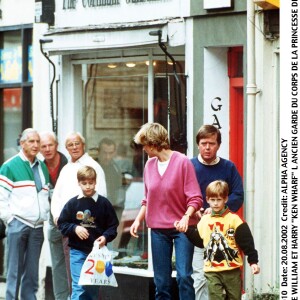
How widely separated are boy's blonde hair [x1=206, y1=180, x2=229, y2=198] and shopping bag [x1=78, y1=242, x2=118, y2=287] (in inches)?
65.6

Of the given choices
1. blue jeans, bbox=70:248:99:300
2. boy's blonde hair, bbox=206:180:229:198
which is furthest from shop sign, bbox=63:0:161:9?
boy's blonde hair, bbox=206:180:229:198

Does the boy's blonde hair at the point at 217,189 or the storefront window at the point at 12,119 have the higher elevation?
the storefront window at the point at 12,119

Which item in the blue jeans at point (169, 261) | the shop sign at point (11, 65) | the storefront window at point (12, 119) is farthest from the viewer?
the storefront window at point (12, 119)

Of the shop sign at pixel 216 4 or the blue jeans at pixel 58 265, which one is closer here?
the shop sign at pixel 216 4

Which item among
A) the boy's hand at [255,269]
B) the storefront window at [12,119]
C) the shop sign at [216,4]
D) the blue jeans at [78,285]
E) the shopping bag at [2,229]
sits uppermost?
the shop sign at [216,4]

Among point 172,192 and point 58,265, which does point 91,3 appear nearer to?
point 58,265


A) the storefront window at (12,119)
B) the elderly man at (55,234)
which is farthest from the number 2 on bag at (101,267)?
the storefront window at (12,119)

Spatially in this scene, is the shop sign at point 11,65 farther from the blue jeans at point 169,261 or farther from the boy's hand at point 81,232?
the blue jeans at point 169,261

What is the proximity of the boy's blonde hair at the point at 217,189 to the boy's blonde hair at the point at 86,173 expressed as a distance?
5.27 feet

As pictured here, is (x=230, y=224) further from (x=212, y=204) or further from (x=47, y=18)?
(x=47, y=18)

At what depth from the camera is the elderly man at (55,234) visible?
1316cm

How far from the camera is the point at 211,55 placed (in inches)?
505

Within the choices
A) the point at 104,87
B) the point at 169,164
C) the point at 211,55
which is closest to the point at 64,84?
the point at 104,87

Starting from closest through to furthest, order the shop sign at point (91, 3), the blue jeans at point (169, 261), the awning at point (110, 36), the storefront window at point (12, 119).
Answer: the blue jeans at point (169, 261) → the awning at point (110, 36) → the shop sign at point (91, 3) → the storefront window at point (12, 119)
